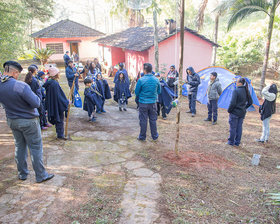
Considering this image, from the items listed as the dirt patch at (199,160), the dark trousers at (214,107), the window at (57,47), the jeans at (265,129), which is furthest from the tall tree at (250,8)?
the window at (57,47)

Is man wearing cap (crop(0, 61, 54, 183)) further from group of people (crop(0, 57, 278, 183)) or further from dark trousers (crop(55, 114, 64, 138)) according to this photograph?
dark trousers (crop(55, 114, 64, 138))

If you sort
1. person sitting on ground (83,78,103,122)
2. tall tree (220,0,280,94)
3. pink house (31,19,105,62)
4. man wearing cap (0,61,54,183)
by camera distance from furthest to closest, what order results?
pink house (31,19,105,62) < tall tree (220,0,280,94) < person sitting on ground (83,78,103,122) < man wearing cap (0,61,54,183)

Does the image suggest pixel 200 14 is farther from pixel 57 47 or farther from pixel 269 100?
pixel 57 47

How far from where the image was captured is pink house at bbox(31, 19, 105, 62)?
22.3 metres

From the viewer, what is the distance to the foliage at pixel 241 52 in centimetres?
1816

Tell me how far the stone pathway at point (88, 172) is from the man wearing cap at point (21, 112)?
0.41 metres

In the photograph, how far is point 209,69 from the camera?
11008mm

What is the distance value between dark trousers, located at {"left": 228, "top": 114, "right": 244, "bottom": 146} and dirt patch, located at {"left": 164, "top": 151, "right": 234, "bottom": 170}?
100 centimetres

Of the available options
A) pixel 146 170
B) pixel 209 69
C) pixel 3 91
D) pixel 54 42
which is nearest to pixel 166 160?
pixel 146 170

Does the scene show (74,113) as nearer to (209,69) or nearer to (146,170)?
(146,170)

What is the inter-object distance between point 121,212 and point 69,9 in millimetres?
89495

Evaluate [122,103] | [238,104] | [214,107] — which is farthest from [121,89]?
[238,104]

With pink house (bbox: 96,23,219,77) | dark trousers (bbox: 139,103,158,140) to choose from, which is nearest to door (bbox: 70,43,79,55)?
pink house (bbox: 96,23,219,77)

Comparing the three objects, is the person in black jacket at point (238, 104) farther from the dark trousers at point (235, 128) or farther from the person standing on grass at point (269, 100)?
the person standing on grass at point (269, 100)
